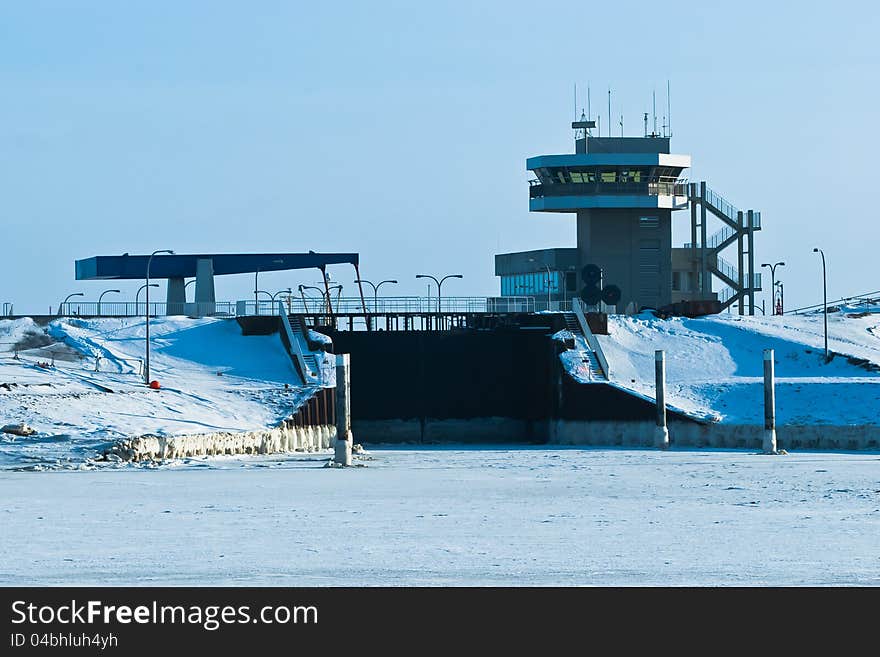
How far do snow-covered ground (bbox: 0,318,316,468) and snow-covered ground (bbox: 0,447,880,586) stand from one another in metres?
4.24

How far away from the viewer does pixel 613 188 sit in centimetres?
9931

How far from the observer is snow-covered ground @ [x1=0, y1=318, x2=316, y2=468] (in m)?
50.0

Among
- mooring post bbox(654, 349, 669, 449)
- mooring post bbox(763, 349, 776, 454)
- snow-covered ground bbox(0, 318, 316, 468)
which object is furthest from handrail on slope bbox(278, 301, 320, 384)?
mooring post bbox(763, 349, 776, 454)

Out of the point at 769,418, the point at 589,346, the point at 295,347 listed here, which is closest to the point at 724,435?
the point at 769,418

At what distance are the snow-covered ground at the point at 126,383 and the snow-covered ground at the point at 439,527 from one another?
424 centimetres

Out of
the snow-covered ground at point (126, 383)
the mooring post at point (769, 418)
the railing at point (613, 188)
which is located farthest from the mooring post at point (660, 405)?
the railing at point (613, 188)

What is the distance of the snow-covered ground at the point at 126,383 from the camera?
50.0 meters

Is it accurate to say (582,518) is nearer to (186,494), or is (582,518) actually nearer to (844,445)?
(186,494)

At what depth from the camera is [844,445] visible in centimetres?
6128

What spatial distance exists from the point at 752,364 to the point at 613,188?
25258mm

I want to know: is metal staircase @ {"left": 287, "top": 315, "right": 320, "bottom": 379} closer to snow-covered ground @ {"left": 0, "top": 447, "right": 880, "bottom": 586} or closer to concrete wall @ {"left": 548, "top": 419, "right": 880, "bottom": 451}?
concrete wall @ {"left": 548, "top": 419, "right": 880, "bottom": 451}

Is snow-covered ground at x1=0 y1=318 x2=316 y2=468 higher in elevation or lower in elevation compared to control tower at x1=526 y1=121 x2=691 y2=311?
lower
